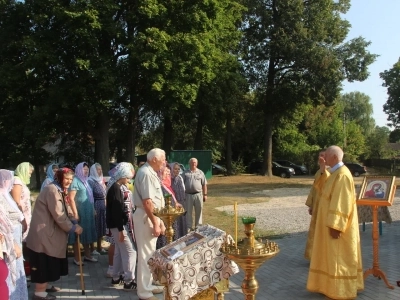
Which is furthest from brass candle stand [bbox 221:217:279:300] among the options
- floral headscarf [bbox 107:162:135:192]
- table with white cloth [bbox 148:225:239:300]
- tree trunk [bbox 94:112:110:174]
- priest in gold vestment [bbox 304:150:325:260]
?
tree trunk [bbox 94:112:110:174]

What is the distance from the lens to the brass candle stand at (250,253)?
12.3ft

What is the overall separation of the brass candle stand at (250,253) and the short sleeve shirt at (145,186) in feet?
7.31

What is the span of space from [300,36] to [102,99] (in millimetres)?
15537

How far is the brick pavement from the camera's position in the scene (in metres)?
6.58

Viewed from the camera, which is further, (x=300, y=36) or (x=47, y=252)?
(x=300, y=36)

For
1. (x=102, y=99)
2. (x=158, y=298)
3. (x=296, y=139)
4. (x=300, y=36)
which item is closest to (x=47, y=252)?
(x=158, y=298)

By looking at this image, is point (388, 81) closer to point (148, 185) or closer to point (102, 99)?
point (102, 99)

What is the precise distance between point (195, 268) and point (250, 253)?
842 millimetres

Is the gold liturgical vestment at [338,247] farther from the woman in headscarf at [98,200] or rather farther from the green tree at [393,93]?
the green tree at [393,93]

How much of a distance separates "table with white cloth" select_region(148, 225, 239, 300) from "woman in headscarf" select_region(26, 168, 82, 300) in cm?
216

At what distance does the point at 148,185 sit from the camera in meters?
6.00

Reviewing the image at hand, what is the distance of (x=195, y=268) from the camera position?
4.40 m

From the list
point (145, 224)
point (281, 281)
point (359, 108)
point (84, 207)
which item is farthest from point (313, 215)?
point (359, 108)

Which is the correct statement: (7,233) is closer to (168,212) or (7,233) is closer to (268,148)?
(168,212)
